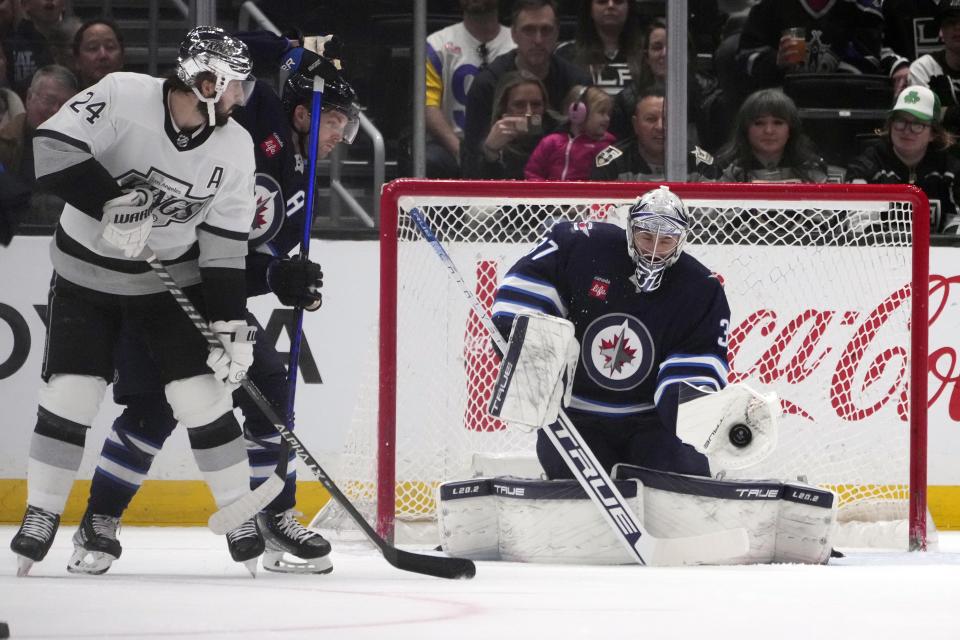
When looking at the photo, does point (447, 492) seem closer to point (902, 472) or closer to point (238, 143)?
point (238, 143)

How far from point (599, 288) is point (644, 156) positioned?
1073 millimetres

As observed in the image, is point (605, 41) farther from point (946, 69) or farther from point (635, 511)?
point (635, 511)

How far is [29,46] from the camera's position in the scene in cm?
438

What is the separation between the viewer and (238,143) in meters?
2.95

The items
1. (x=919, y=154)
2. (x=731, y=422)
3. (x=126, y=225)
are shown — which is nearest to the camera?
(x=126, y=225)

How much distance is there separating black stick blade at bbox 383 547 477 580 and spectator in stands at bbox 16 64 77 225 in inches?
71.0

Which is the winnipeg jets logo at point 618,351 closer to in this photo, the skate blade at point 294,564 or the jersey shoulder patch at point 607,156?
the skate blade at point 294,564

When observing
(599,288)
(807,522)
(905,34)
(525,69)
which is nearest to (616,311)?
(599,288)

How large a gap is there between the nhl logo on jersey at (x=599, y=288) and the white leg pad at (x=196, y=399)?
3.06 ft

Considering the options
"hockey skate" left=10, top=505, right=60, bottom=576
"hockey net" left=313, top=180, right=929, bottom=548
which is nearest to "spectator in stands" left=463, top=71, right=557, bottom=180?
"hockey net" left=313, top=180, right=929, bottom=548

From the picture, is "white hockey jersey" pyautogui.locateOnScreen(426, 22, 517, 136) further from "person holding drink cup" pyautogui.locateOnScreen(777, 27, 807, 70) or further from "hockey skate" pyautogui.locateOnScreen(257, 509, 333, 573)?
"hockey skate" pyautogui.locateOnScreen(257, 509, 333, 573)

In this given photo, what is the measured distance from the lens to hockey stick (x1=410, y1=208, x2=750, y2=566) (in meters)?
3.29

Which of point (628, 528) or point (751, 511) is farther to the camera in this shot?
point (751, 511)

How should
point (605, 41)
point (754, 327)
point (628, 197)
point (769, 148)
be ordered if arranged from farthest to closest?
point (605, 41) < point (769, 148) < point (754, 327) < point (628, 197)
